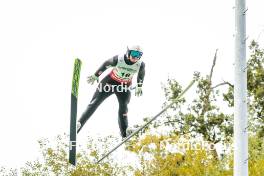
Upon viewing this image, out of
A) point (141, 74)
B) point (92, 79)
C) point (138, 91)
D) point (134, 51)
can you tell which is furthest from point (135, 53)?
point (92, 79)

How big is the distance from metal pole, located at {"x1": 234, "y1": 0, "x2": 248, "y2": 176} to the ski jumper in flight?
432 centimetres

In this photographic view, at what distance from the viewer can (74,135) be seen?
1191cm

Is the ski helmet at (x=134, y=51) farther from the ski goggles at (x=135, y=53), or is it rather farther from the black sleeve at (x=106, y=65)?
the black sleeve at (x=106, y=65)

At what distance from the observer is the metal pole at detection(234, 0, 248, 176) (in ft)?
25.2

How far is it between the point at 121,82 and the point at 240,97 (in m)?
4.93

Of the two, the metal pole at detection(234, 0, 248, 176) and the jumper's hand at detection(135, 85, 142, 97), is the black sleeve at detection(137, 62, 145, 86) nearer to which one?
the jumper's hand at detection(135, 85, 142, 97)

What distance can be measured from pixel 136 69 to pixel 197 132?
1375cm

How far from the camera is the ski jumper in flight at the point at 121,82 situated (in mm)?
12164

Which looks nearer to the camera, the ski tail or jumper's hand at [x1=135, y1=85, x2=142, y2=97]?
the ski tail

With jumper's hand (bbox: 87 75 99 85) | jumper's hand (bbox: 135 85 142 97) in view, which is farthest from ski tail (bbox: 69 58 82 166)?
jumper's hand (bbox: 135 85 142 97)

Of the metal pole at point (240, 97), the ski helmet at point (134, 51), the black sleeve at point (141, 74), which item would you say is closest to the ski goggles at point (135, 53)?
the ski helmet at point (134, 51)

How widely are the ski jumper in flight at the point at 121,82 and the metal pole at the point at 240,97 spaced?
14.2ft

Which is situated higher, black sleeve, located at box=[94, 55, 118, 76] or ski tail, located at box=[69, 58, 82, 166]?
black sleeve, located at box=[94, 55, 118, 76]

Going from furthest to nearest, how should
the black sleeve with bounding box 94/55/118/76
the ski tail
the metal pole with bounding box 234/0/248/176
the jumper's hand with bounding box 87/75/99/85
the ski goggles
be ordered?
the jumper's hand with bounding box 87/75/99/85
the black sleeve with bounding box 94/55/118/76
the ski goggles
the ski tail
the metal pole with bounding box 234/0/248/176
